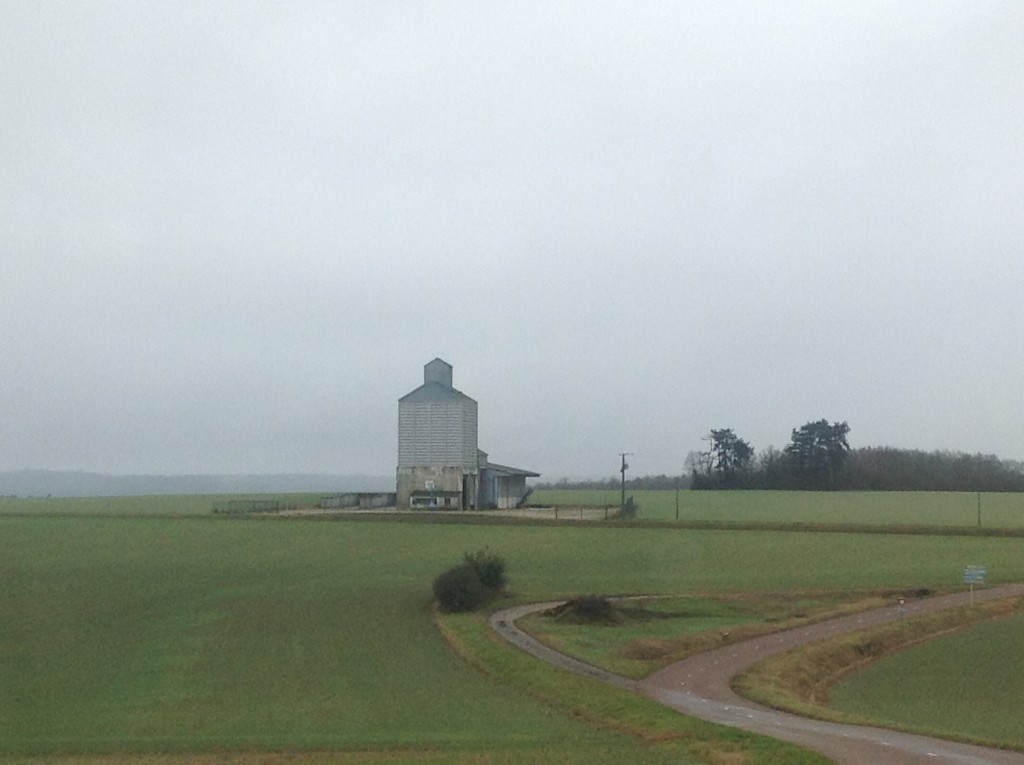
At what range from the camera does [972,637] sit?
33188 mm

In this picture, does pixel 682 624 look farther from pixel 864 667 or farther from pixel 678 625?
pixel 864 667

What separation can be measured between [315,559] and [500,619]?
64.6ft

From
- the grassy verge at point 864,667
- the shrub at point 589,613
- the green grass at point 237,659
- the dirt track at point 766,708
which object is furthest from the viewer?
the shrub at point 589,613

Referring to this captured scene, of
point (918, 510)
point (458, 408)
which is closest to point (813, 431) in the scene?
point (918, 510)

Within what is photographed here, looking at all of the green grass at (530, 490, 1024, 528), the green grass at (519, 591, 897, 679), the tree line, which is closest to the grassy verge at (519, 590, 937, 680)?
the green grass at (519, 591, 897, 679)

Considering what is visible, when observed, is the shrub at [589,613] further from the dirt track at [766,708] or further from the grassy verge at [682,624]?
the dirt track at [766,708]

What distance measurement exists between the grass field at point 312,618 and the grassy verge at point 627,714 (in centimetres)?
43

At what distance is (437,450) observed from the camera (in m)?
85.0

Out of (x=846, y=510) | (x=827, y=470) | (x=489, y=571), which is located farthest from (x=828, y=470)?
(x=489, y=571)

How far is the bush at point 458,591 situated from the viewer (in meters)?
37.5

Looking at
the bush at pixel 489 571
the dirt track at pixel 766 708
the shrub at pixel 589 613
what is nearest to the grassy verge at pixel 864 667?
the dirt track at pixel 766 708

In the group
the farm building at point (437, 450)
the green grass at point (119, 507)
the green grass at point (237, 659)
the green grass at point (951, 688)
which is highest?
the farm building at point (437, 450)

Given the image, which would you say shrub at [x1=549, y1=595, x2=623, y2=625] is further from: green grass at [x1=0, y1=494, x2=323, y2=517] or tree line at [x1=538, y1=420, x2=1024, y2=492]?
tree line at [x1=538, y1=420, x2=1024, y2=492]

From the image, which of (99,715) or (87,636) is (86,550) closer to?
(87,636)
